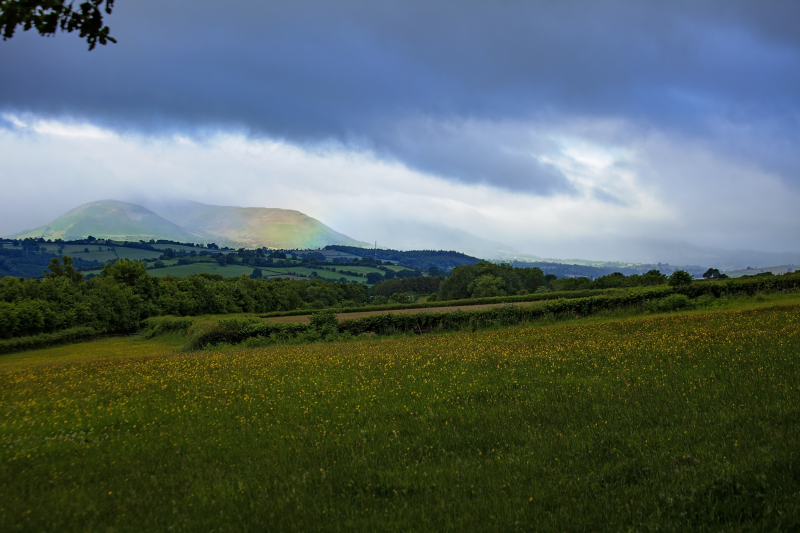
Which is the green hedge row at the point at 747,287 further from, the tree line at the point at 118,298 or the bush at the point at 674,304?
the tree line at the point at 118,298

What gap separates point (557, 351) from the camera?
15984 mm

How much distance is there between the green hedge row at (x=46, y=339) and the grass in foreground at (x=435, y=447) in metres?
39.9

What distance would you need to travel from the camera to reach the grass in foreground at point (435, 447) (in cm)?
595

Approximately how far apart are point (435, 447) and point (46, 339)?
56.5m

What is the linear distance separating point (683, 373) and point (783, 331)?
24.3ft

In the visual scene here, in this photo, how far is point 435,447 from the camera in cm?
836

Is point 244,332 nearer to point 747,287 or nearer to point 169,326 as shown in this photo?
point 169,326

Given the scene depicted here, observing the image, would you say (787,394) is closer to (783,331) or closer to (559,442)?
(559,442)

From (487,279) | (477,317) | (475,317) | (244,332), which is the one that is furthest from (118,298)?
(487,279)

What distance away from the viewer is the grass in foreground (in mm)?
5945

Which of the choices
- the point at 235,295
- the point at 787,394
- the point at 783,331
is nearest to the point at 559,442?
the point at 787,394

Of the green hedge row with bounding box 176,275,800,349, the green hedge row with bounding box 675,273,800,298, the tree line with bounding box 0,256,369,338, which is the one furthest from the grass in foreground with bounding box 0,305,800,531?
the tree line with bounding box 0,256,369,338

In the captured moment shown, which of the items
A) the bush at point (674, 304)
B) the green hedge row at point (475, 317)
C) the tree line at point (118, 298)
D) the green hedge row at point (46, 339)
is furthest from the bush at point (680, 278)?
the green hedge row at point (46, 339)

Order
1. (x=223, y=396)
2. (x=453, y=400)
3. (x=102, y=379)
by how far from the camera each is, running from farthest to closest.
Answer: (x=102, y=379)
(x=223, y=396)
(x=453, y=400)
